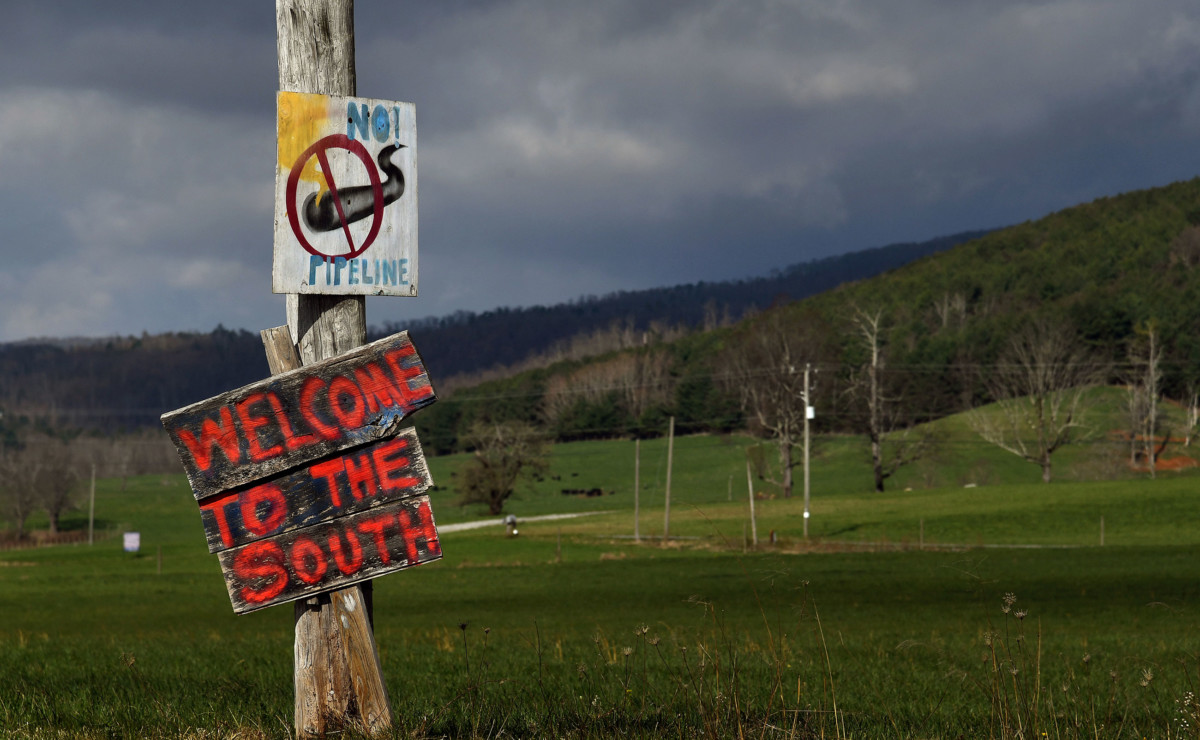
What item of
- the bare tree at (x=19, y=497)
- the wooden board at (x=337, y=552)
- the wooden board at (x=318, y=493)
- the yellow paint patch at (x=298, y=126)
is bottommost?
the bare tree at (x=19, y=497)

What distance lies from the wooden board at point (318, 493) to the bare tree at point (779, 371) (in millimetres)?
71962

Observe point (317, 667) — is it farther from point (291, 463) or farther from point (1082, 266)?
point (1082, 266)

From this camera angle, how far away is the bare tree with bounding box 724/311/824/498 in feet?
252

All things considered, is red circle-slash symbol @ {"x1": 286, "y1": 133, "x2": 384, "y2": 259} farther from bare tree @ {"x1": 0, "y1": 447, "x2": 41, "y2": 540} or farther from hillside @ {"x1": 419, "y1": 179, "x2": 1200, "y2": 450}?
bare tree @ {"x1": 0, "y1": 447, "x2": 41, "y2": 540}

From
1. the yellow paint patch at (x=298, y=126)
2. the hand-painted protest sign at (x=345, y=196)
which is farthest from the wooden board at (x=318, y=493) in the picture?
the yellow paint patch at (x=298, y=126)

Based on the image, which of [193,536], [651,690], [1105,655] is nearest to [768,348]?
[193,536]

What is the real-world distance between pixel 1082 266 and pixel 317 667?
5747 inches

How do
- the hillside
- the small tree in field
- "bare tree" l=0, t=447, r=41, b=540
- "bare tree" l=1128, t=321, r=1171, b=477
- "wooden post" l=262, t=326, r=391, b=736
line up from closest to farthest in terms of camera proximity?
1. "wooden post" l=262, t=326, r=391, b=736
2. "bare tree" l=1128, t=321, r=1171, b=477
3. the small tree in field
4. the hillside
5. "bare tree" l=0, t=447, r=41, b=540

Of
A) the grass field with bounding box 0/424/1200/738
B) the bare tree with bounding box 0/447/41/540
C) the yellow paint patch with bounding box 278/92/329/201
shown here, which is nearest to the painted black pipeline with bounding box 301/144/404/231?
the yellow paint patch with bounding box 278/92/329/201

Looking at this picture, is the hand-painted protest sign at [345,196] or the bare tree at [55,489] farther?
the bare tree at [55,489]

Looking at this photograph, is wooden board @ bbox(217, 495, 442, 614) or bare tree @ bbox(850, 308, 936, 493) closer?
wooden board @ bbox(217, 495, 442, 614)

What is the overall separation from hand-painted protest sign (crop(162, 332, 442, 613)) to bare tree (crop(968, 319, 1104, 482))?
78029mm

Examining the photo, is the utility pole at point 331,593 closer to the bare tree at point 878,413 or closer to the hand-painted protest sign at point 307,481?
the hand-painted protest sign at point 307,481

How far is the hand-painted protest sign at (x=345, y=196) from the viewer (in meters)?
4.64
